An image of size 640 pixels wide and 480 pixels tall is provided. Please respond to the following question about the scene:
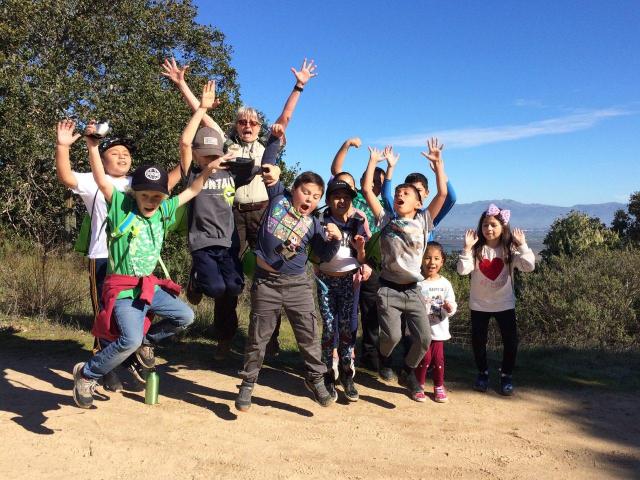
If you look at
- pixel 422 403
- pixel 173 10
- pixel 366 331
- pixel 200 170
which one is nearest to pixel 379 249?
pixel 366 331

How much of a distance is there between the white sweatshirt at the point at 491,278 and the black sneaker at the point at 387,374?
3.35ft

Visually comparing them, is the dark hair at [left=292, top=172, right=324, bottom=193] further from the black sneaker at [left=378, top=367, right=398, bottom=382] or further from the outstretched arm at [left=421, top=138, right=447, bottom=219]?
the black sneaker at [left=378, top=367, right=398, bottom=382]

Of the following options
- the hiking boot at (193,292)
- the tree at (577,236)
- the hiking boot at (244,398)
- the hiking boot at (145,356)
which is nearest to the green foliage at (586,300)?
the tree at (577,236)

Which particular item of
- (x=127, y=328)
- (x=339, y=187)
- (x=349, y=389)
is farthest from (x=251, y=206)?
(x=349, y=389)

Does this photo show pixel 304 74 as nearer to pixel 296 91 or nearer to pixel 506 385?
pixel 296 91

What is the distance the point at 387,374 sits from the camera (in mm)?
5180

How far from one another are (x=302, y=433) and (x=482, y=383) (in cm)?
200

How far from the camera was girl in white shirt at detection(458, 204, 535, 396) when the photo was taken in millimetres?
4914

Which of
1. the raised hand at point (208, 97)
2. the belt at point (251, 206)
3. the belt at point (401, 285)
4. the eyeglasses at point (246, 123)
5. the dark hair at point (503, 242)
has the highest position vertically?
the raised hand at point (208, 97)

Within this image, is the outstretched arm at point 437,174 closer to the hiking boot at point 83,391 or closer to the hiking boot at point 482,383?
the hiking boot at point 482,383

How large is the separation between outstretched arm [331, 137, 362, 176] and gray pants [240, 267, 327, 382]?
1.44m

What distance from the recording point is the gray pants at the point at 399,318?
446 cm

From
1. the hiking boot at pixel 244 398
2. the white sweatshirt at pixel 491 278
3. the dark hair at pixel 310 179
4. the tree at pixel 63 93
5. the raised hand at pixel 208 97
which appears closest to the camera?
the hiking boot at pixel 244 398

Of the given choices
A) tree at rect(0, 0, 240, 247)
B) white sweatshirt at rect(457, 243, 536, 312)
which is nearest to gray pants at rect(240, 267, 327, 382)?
white sweatshirt at rect(457, 243, 536, 312)
